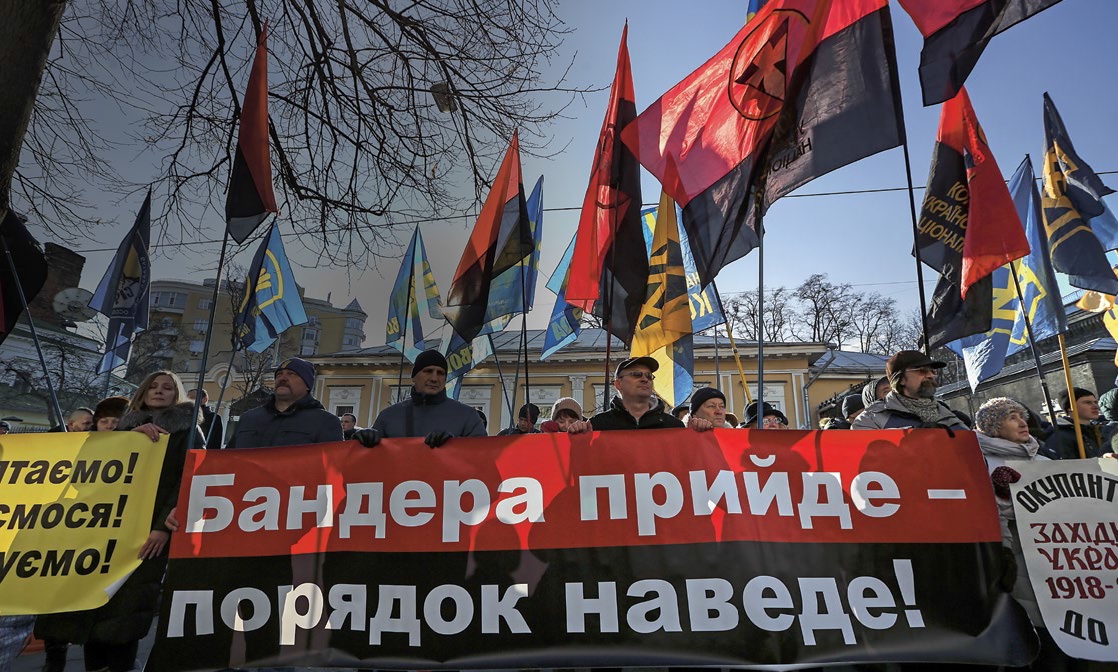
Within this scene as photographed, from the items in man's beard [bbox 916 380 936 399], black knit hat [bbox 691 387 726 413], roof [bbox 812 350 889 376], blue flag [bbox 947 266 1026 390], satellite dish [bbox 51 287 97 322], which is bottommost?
man's beard [bbox 916 380 936 399]

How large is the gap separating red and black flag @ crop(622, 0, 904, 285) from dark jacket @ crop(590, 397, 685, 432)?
859 millimetres

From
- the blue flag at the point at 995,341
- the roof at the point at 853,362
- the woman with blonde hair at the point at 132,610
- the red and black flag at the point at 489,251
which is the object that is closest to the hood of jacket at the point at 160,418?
the woman with blonde hair at the point at 132,610

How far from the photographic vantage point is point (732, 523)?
3.03 meters

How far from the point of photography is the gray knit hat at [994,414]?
360cm

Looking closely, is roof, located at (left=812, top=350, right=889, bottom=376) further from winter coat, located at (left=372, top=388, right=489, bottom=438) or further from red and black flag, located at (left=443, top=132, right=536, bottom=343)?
winter coat, located at (left=372, top=388, right=489, bottom=438)

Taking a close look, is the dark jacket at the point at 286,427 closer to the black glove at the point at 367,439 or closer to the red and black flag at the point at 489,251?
the black glove at the point at 367,439

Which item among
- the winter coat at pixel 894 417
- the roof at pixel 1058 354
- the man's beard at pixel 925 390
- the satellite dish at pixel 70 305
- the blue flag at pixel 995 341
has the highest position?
the satellite dish at pixel 70 305

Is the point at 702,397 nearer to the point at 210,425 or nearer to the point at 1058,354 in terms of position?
the point at 210,425

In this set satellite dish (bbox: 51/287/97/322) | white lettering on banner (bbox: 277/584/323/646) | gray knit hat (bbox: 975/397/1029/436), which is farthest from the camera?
satellite dish (bbox: 51/287/97/322)

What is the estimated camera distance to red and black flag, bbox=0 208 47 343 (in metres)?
4.40

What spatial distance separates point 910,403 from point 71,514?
474 cm

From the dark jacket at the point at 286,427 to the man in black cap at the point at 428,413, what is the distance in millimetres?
323

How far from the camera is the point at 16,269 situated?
4.43 metres

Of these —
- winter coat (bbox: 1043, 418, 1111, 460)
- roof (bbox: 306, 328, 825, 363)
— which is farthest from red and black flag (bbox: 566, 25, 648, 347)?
roof (bbox: 306, 328, 825, 363)
